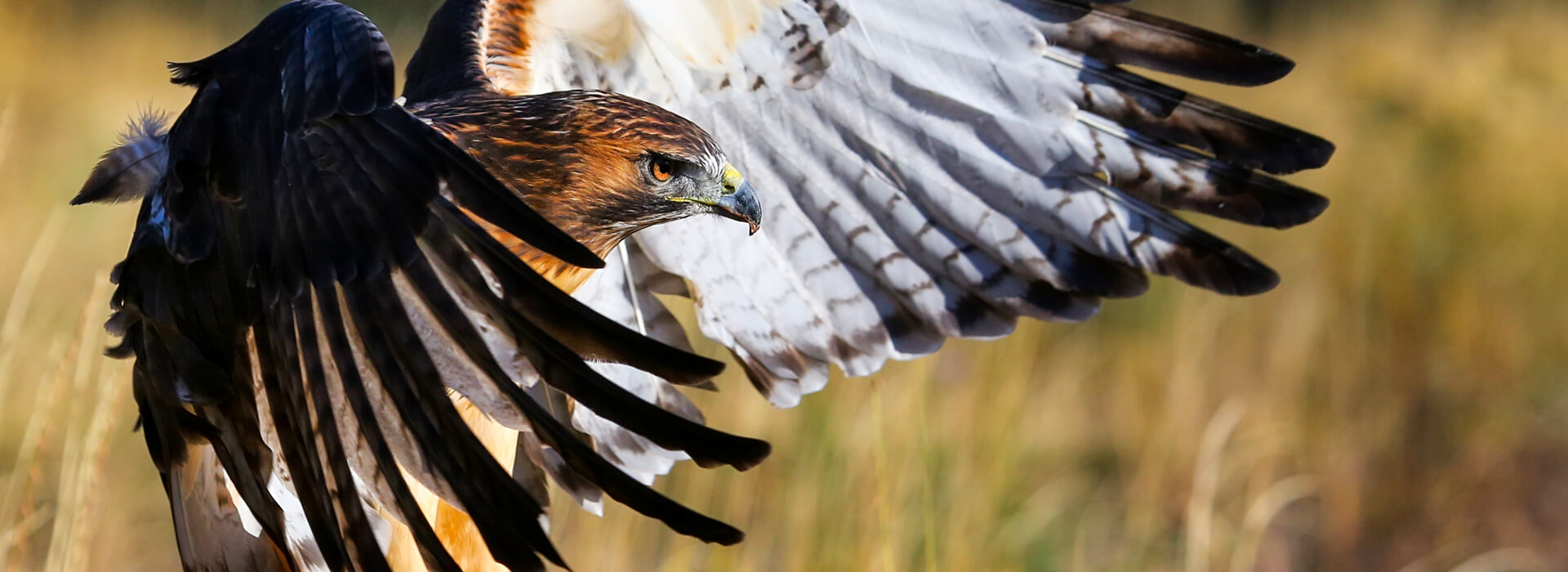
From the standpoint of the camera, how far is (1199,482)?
2.98 meters

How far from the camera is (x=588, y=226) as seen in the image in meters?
1.90

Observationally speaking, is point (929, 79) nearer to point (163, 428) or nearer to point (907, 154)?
point (907, 154)

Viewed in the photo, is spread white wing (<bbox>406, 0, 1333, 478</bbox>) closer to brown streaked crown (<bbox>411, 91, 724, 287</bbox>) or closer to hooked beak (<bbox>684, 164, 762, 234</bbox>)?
brown streaked crown (<bbox>411, 91, 724, 287</bbox>)

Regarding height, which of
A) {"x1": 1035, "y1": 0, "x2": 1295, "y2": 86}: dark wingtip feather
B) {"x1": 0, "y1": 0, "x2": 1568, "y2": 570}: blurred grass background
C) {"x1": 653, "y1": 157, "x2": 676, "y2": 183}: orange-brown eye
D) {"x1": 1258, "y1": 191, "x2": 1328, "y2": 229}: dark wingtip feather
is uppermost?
{"x1": 1035, "y1": 0, "x2": 1295, "y2": 86}: dark wingtip feather

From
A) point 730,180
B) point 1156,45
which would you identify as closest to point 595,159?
point 730,180

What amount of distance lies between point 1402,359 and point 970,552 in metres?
2.53

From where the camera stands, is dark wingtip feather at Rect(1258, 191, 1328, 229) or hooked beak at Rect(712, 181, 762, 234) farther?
dark wingtip feather at Rect(1258, 191, 1328, 229)

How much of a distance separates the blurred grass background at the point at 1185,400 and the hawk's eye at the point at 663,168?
2.34 feet

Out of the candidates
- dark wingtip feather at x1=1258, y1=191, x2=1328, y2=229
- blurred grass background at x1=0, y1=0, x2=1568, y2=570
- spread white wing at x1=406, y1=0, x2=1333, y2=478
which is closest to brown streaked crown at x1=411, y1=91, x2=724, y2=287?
spread white wing at x1=406, y1=0, x2=1333, y2=478

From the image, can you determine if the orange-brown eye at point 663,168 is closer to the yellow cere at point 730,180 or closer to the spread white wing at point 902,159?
the yellow cere at point 730,180

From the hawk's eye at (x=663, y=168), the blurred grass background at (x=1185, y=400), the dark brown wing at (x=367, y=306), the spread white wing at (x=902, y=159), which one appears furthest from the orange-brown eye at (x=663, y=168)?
the blurred grass background at (x=1185, y=400)

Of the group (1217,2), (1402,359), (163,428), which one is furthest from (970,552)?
(1217,2)

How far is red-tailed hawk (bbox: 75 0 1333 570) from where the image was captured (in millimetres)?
1194

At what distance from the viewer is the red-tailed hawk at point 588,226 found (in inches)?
47.0
